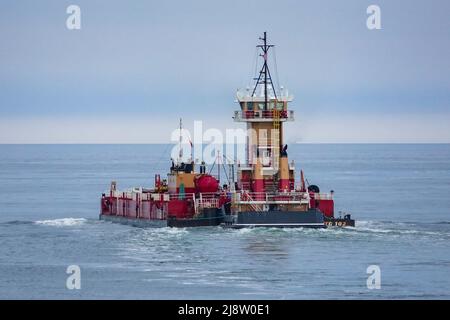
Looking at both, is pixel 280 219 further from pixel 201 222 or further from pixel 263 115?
pixel 263 115

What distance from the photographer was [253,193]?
84.2m

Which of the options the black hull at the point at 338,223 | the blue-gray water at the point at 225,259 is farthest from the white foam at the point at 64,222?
the black hull at the point at 338,223

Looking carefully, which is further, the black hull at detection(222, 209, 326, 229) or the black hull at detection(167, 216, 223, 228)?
the black hull at detection(167, 216, 223, 228)

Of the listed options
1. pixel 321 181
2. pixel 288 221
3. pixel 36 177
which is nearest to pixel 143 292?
pixel 288 221

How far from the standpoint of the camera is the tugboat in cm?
8156

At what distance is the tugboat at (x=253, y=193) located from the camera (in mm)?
81562

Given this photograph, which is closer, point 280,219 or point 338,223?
point 280,219

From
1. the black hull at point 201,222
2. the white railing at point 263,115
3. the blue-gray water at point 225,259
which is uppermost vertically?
the white railing at point 263,115

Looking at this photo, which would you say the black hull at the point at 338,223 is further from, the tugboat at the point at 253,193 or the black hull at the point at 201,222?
the black hull at the point at 201,222

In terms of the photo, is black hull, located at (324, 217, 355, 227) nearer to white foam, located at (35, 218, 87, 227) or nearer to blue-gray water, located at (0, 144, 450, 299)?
blue-gray water, located at (0, 144, 450, 299)

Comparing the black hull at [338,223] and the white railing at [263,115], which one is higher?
the white railing at [263,115]

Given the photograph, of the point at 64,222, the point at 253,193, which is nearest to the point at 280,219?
the point at 253,193

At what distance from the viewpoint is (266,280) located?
6512 centimetres

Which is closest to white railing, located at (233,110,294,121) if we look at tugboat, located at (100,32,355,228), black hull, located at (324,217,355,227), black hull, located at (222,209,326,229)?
tugboat, located at (100,32,355,228)
